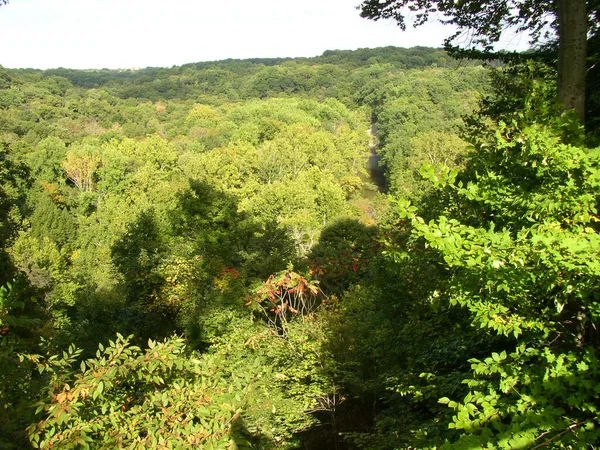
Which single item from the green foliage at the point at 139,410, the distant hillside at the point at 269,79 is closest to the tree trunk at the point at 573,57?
the green foliage at the point at 139,410

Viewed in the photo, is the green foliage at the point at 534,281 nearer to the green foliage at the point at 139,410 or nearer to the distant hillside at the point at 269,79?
the green foliage at the point at 139,410

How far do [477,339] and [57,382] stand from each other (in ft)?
14.9

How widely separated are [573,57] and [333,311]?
8.27 meters

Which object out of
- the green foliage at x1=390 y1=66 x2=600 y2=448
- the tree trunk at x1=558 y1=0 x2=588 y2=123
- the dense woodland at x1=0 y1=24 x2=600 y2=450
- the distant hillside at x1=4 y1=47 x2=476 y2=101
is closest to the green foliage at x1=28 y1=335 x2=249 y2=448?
the dense woodland at x1=0 y1=24 x2=600 y2=450

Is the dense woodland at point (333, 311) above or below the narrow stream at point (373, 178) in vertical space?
above

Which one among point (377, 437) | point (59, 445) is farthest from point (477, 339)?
point (59, 445)

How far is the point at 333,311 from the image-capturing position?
37.5ft

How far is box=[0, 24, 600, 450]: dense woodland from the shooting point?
106 inches

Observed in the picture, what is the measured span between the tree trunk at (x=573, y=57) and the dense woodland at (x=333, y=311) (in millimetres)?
422

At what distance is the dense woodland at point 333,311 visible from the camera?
2703mm

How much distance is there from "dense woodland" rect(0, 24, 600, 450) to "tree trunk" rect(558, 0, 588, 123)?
42 centimetres

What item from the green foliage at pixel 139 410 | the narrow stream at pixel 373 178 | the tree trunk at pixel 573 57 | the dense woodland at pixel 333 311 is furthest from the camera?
the narrow stream at pixel 373 178

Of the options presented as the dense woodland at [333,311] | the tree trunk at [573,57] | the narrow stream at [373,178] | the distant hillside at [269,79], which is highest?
the distant hillside at [269,79]

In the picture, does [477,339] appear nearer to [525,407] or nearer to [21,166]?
[525,407]
